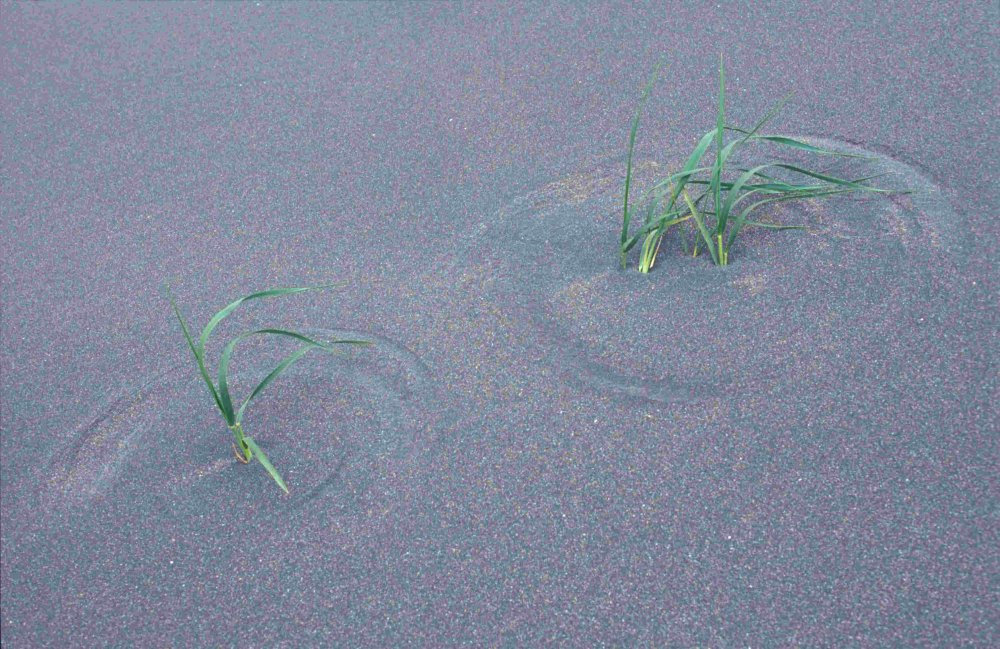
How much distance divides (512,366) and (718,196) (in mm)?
540

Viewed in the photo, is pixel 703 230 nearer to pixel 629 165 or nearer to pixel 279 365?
pixel 629 165

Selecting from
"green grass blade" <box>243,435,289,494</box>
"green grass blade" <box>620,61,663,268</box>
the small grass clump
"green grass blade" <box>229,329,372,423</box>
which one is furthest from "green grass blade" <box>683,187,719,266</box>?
"green grass blade" <box>243,435,289,494</box>

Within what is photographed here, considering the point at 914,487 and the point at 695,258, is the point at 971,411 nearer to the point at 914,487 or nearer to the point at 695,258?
the point at 914,487

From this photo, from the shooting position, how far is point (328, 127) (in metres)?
2.59

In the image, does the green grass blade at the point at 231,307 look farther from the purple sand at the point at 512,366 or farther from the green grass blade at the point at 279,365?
the purple sand at the point at 512,366

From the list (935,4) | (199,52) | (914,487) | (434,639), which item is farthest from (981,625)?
(199,52)

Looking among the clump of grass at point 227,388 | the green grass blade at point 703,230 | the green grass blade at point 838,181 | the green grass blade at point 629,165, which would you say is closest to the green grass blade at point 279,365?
the clump of grass at point 227,388

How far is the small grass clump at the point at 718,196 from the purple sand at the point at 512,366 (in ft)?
0.20

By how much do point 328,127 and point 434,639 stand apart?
168cm

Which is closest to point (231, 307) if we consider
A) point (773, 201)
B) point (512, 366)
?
point (512, 366)

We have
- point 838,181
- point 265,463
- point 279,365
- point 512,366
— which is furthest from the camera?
point 838,181

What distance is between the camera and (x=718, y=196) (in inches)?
71.4

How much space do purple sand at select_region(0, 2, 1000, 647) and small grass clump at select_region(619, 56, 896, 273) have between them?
0.06 meters

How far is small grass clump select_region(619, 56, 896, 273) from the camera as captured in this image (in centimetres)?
179
